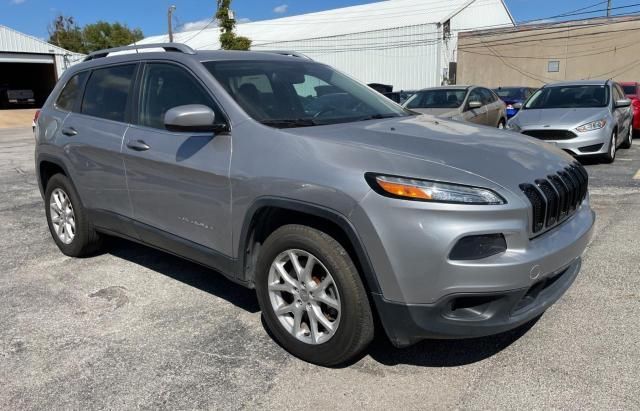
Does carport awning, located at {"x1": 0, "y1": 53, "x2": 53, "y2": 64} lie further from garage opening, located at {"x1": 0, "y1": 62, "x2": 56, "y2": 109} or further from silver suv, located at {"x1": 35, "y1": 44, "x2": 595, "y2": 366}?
silver suv, located at {"x1": 35, "y1": 44, "x2": 595, "y2": 366}

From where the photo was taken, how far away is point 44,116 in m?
5.06

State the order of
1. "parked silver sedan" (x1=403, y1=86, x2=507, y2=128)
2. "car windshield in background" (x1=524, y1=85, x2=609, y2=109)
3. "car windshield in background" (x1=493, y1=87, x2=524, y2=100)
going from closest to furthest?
"car windshield in background" (x1=524, y1=85, x2=609, y2=109), "parked silver sedan" (x1=403, y1=86, x2=507, y2=128), "car windshield in background" (x1=493, y1=87, x2=524, y2=100)

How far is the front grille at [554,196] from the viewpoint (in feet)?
8.87

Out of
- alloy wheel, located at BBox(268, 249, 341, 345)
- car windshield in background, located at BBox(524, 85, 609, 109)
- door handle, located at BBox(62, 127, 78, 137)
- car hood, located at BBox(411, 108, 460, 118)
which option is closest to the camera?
alloy wheel, located at BBox(268, 249, 341, 345)

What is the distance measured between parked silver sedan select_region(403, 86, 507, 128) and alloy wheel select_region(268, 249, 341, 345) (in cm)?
818

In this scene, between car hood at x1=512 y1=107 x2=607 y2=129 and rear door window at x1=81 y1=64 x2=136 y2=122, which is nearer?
rear door window at x1=81 y1=64 x2=136 y2=122

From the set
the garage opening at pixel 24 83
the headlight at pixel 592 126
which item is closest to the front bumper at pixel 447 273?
the headlight at pixel 592 126

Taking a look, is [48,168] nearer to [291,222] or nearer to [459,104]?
[291,222]

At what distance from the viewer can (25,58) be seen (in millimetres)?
33750

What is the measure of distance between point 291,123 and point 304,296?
105cm

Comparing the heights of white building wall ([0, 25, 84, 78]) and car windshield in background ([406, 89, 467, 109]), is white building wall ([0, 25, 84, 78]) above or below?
above

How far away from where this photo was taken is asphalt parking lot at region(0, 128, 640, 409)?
8.98 ft

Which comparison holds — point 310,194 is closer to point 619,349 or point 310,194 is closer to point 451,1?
point 619,349

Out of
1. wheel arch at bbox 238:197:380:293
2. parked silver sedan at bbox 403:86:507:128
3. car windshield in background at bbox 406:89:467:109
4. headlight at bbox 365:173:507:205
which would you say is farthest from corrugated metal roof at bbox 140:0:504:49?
headlight at bbox 365:173:507:205
